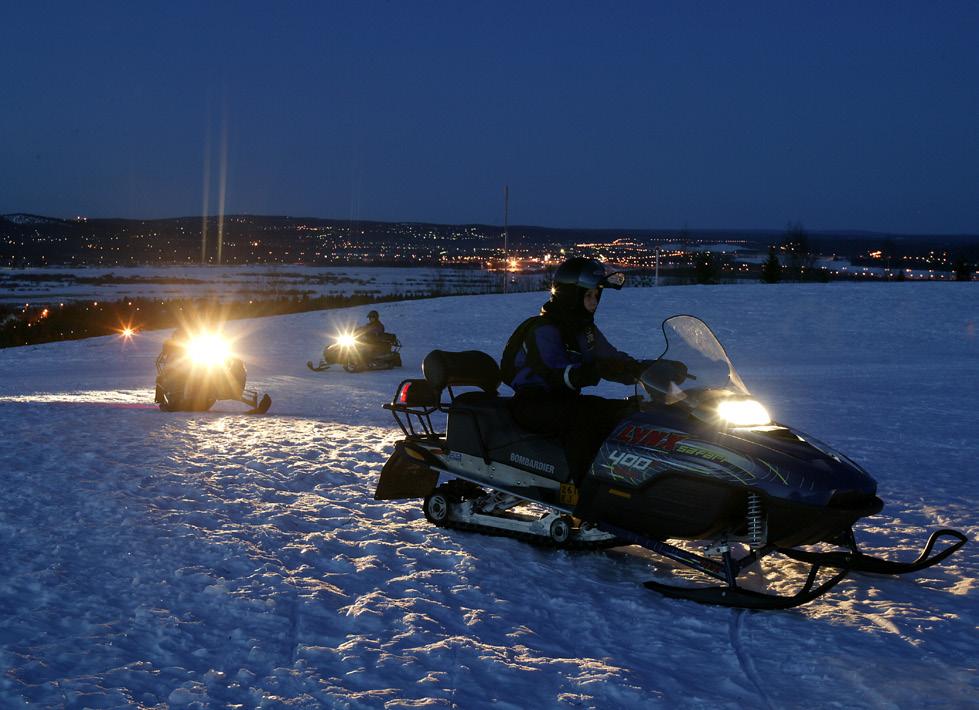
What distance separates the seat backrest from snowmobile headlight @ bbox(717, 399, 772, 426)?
161 centimetres

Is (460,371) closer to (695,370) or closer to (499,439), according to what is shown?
(499,439)

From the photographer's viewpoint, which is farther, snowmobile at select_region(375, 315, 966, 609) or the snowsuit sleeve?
the snowsuit sleeve

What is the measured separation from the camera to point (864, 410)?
13.4 meters

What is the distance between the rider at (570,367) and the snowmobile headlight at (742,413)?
530mm

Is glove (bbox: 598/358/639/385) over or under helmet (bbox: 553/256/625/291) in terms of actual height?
under

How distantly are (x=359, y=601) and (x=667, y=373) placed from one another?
7.07 feet

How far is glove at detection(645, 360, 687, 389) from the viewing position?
5246mm

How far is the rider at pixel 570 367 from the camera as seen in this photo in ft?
18.1

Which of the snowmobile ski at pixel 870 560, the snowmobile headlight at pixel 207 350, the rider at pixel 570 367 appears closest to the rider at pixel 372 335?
the snowmobile headlight at pixel 207 350

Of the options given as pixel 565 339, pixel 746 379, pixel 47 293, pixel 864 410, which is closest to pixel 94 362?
pixel 746 379

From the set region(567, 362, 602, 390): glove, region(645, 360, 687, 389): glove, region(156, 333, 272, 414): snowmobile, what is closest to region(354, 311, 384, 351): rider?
region(156, 333, 272, 414): snowmobile

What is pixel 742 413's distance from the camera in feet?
17.0

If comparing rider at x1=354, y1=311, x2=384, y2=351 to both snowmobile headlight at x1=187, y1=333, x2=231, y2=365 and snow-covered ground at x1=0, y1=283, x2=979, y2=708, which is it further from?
snow-covered ground at x1=0, y1=283, x2=979, y2=708

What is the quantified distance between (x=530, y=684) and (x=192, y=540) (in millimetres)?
2889
